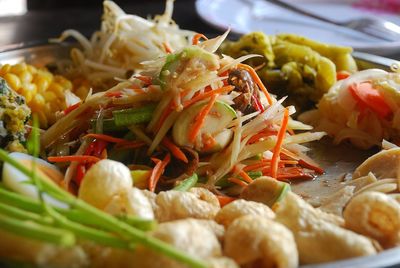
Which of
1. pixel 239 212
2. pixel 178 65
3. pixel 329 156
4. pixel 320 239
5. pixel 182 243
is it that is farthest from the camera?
pixel 329 156

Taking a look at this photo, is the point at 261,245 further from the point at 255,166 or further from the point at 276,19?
the point at 276,19

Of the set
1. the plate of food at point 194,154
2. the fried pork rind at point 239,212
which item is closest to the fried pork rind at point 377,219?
the plate of food at point 194,154

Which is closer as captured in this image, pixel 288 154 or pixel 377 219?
pixel 377 219

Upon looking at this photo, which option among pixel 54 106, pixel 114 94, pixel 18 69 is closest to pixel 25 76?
pixel 18 69

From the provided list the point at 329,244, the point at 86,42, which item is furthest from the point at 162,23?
the point at 329,244

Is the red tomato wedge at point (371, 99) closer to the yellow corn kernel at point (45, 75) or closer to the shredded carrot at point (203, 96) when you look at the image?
the shredded carrot at point (203, 96)

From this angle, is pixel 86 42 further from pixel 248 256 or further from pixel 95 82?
pixel 248 256

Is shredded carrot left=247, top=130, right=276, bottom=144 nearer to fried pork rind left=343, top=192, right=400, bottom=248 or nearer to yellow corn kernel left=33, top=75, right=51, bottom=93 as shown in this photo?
fried pork rind left=343, top=192, right=400, bottom=248
